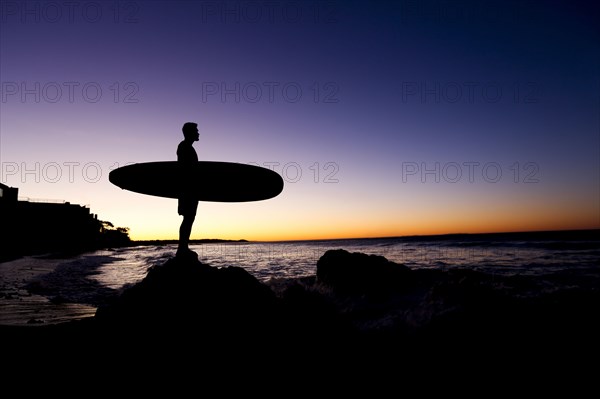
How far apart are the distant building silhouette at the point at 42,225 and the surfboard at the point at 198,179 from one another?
45210 mm

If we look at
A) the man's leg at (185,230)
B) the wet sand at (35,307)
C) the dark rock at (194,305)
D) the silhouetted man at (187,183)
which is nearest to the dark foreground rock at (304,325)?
the dark rock at (194,305)

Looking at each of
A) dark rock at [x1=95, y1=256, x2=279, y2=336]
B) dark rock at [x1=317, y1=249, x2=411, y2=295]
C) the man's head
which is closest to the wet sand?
dark rock at [x1=95, y1=256, x2=279, y2=336]

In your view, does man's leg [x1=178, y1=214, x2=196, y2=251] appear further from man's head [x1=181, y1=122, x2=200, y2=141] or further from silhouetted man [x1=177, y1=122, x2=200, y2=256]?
man's head [x1=181, y1=122, x2=200, y2=141]

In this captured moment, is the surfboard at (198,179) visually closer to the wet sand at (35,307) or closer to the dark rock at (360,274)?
the wet sand at (35,307)

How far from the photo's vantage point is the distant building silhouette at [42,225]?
138ft

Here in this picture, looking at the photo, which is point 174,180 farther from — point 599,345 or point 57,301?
point 599,345

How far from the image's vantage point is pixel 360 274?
871cm

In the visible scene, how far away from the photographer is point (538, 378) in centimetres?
387

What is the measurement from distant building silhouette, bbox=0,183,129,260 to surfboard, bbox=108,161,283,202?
45210 mm

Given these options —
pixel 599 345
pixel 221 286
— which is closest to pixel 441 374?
pixel 599 345

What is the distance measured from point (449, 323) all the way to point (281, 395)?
3531mm

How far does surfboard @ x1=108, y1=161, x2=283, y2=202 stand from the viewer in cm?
538

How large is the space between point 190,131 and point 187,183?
88cm

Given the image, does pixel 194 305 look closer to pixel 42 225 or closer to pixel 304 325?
pixel 304 325
